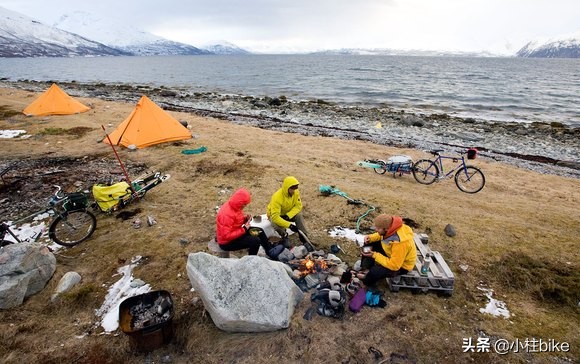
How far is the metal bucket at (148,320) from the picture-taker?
4602 millimetres

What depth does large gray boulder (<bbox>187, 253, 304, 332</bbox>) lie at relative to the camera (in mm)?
4859

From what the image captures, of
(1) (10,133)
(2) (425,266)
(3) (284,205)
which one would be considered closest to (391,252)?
(2) (425,266)

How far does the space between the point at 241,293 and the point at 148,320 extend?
1.51m

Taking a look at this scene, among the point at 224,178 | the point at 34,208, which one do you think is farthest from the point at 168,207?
the point at 34,208

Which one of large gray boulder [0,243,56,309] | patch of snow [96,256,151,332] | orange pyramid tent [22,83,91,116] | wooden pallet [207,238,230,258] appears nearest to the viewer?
patch of snow [96,256,151,332]

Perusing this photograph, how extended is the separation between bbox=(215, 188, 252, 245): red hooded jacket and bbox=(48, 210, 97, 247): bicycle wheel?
3.69m

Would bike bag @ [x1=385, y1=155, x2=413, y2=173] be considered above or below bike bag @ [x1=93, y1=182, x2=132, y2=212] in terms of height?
below

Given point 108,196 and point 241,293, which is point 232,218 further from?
point 108,196

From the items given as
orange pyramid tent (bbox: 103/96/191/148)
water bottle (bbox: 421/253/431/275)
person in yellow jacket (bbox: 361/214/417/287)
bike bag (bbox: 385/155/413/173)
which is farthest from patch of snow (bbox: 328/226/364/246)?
orange pyramid tent (bbox: 103/96/191/148)

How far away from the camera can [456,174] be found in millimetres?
11383

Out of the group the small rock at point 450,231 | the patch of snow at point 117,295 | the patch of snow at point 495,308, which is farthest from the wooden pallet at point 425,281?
the patch of snow at point 117,295

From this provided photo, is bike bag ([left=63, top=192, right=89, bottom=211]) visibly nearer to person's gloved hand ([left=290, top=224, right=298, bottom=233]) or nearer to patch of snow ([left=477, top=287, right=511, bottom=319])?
person's gloved hand ([left=290, top=224, right=298, bottom=233])

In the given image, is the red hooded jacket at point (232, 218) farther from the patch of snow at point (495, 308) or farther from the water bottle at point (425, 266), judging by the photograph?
the patch of snow at point (495, 308)

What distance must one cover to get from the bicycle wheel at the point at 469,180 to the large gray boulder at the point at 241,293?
8.76m
